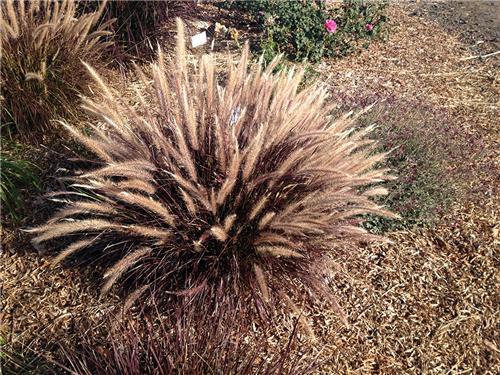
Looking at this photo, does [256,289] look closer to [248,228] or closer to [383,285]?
[248,228]

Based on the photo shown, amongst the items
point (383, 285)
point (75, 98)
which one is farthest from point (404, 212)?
point (75, 98)

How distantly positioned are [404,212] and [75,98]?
2.93 meters

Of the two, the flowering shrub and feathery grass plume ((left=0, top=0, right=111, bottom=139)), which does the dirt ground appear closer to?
feathery grass plume ((left=0, top=0, right=111, bottom=139))

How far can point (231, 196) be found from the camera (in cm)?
296

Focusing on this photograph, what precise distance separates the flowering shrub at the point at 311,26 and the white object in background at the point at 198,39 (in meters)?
0.71

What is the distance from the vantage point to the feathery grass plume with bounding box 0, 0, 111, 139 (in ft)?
12.9

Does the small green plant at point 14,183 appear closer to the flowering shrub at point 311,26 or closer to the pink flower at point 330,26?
the flowering shrub at point 311,26

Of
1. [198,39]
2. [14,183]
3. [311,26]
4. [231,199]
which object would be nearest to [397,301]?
[231,199]

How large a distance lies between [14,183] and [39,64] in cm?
105

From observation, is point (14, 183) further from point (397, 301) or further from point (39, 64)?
point (397, 301)

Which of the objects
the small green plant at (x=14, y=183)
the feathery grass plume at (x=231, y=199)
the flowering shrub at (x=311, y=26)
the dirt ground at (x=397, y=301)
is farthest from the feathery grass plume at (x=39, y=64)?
the flowering shrub at (x=311, y=26)

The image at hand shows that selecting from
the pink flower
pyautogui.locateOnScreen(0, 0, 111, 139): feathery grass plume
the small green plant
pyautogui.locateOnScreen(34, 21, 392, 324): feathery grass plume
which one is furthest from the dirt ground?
the pink flower

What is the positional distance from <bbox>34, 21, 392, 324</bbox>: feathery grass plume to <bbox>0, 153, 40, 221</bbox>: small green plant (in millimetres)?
832

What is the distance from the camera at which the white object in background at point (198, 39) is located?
5.88 meters
